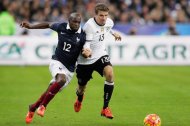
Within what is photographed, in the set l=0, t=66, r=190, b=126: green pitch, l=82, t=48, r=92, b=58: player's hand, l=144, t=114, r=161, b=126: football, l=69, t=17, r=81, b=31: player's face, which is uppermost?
l=69, t=17, r=81, b=31: player's face

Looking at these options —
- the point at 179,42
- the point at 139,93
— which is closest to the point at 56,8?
the point at 179,42

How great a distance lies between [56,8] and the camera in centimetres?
2661

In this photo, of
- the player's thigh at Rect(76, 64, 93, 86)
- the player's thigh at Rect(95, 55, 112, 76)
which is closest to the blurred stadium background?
the player's thigh at Rect(76, 64, 93, 86)

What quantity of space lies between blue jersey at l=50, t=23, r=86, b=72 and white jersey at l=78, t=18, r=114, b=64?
0.35m

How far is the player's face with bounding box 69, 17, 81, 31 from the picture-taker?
1018 centimetres

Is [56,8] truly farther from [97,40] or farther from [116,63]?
[97,40]

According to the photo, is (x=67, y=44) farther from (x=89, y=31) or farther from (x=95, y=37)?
(x=95, y=37)

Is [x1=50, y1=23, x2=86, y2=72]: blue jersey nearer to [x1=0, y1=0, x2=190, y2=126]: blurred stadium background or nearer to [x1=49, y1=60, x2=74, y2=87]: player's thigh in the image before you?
[x1=49, y1=60, x2=74, y2=87]: player's thigh

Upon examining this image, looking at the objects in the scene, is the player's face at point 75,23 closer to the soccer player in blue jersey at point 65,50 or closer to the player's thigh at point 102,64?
the soccer player in blue jersey at point 65,50

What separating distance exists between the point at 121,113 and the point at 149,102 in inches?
65.7

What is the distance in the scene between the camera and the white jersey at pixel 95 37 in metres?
10.9

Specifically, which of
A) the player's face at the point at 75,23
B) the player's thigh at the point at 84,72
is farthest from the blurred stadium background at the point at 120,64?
the player's face at the point at 75,23

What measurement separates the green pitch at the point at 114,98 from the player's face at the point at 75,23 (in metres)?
1.70

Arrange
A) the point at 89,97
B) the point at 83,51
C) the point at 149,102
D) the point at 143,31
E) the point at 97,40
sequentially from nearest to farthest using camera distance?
the point at 83,51, the point at 97,40, the point at 149,102, the point at 89,97, the point at 143,31
